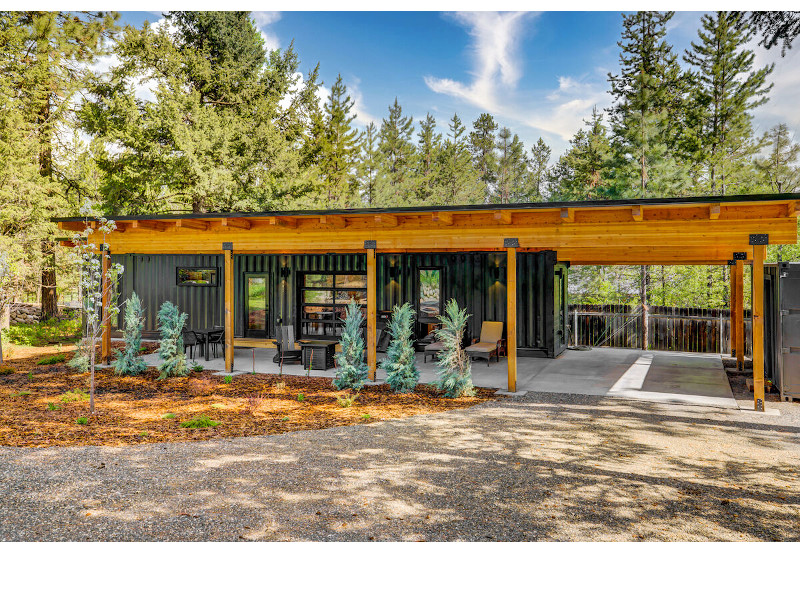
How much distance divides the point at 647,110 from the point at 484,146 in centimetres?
2277

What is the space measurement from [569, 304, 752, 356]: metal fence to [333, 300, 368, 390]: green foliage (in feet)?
29.3

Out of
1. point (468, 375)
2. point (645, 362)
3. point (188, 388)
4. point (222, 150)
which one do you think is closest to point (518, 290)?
point (645, 362)

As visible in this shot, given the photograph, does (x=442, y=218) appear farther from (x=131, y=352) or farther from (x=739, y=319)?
(x=739, y=319)

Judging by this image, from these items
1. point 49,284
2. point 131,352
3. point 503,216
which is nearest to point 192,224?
point 131,352

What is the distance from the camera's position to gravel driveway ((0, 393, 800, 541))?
3537 millimetres

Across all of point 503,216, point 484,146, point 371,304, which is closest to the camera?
point 503,216

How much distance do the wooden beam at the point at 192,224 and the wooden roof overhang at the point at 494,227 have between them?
20 millimetres

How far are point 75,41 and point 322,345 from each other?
14975 mm

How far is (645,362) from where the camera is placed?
11898 millimetres

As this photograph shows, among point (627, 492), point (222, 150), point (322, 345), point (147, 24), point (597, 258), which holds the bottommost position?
point (627, 492)

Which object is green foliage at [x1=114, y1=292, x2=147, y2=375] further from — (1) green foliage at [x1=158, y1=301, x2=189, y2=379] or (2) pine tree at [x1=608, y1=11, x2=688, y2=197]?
(2) pine tree at [x1=608, y1=11, x2=688, y2=197]

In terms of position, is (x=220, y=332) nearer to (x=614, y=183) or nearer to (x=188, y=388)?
(x=188, y=388)

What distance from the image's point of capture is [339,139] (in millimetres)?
30484

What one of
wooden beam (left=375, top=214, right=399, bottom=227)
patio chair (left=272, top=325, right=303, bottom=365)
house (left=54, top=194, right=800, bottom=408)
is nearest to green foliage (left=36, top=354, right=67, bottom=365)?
house (left=54, top=194, right=800, bottom=408)
